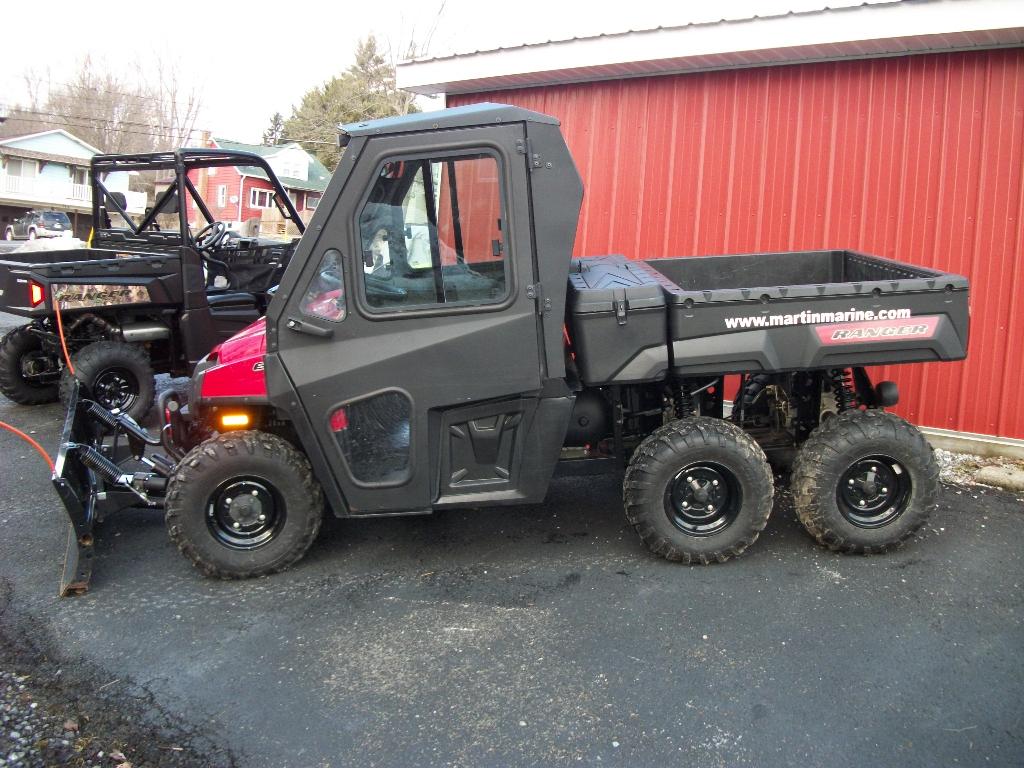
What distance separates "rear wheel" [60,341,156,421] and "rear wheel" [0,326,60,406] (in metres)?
0.95

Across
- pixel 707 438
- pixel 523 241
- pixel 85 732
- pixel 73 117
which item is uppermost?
pixel 73 117

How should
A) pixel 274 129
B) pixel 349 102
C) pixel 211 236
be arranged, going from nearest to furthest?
pixel 211 236, pixel 349 102, pixel 274 129

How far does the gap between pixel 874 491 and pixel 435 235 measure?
2696mm

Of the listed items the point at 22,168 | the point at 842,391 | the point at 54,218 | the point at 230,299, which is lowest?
the point at 842,391

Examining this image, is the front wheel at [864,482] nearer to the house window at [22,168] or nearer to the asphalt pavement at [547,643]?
the asphalt pavement at [547,643]

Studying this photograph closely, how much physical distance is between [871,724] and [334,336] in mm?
2815

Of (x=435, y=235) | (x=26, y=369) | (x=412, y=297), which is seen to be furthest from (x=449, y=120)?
(x=26, y=369)

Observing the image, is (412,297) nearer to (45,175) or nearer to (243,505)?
(243,505)

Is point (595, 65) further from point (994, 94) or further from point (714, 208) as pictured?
point (994, 94)

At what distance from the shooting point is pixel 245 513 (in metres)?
4.34

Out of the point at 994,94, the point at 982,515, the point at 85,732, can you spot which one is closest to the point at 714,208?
the point at 994,94

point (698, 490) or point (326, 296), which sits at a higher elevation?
point (326, 296)

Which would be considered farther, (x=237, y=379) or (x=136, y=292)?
(x=136, y=292)

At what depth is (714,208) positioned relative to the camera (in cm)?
711
